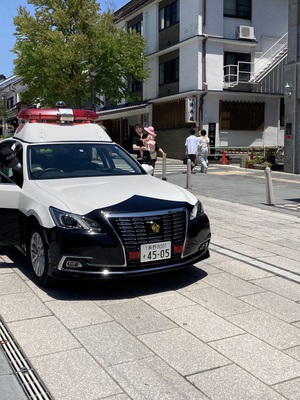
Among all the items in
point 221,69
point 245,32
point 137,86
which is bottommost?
point 221,69

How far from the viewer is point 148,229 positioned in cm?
482

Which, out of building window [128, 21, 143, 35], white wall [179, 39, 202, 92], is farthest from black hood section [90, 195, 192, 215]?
building window [128, 21, 143, 35]

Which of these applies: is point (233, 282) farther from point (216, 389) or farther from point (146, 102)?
point (146, 102)

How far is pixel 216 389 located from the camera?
3193 millimetres

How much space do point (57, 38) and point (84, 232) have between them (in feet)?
80.9

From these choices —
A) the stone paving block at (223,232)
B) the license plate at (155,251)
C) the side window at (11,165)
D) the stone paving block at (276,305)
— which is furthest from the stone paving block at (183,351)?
the stone paving block at (223,232)

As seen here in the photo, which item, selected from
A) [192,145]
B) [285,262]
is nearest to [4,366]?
[285,262]

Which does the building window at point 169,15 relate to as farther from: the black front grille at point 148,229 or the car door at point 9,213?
the black front grille at point 148,229

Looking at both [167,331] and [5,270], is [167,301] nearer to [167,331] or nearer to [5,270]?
[167,331]

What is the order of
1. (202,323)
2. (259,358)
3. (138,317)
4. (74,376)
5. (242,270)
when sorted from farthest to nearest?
(242,270) < (138,317) < (202,323) < (259,358) < (74,376)

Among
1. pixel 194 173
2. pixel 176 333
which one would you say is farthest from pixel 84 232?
pixel 194 173

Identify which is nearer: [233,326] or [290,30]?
[233,326]

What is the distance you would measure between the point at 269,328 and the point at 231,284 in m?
1.27

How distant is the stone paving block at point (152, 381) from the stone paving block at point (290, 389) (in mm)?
519
